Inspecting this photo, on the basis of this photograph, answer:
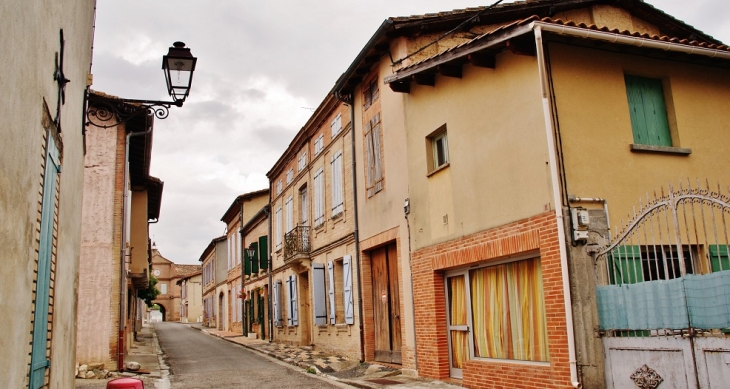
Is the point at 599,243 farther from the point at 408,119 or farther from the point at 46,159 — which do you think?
the point at 46,159

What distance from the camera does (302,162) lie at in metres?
20.9

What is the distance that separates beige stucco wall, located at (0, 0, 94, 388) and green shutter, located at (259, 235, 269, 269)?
19.2m

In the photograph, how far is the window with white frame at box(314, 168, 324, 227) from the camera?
719 inches

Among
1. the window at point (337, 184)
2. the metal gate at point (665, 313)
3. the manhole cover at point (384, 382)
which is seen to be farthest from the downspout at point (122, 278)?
the metal gate at point (665, 313)

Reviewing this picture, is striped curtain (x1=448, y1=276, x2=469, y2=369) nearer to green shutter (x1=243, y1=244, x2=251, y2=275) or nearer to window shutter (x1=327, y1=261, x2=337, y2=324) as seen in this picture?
window shutter (x1=327, y1=261, x2=337, y2=324)

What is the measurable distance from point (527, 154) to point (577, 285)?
1.96 m

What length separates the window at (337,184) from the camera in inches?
647

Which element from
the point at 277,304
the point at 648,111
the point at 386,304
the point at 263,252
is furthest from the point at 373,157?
the point at 263,252

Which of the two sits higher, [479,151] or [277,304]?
[479,151]

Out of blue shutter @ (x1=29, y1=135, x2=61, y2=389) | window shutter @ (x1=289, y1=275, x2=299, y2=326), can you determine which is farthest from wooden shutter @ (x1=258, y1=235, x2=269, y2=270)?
blue shutter @ (x1=29, y1=135, x2=61, y2=389)

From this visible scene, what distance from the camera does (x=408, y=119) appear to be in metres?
12.2

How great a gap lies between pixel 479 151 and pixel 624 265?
2.81 metres

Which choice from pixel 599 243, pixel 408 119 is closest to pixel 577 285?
pixel 599 243

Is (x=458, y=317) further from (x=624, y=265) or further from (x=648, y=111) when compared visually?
(x=648, y=111)
